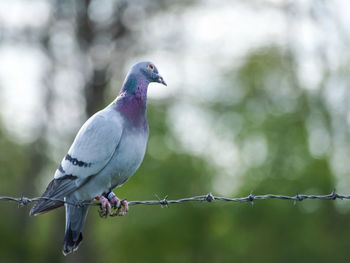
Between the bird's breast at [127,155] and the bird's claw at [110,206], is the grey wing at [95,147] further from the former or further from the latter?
the bird's claw at [110,206]

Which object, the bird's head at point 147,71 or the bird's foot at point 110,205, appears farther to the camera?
the bird's head at point 147,71

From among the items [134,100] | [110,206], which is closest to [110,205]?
[110,206]

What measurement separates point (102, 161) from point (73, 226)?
72 centimetres

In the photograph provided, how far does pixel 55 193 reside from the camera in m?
5.75

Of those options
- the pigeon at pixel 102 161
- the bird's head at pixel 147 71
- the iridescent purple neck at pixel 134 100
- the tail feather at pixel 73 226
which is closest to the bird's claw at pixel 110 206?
the pigeon at pixel 102 161

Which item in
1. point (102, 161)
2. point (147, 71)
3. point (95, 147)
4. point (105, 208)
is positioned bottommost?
point (105, 208)

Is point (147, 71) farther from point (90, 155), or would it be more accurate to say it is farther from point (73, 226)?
point (73, 226)

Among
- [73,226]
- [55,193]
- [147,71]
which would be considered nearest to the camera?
[55,193]

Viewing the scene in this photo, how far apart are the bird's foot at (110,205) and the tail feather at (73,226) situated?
195mm

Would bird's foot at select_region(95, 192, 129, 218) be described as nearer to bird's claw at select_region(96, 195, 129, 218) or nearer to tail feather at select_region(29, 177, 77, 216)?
bird's claw at select_region(96, 195, 129, 218)

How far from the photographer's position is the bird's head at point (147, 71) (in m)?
6.23

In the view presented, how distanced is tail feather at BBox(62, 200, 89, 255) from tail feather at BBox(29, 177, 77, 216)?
24cm

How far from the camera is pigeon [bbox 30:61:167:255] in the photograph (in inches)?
227

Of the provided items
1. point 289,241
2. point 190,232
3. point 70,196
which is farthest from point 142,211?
point 70,196
